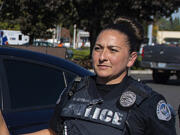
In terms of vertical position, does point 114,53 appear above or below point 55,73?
above

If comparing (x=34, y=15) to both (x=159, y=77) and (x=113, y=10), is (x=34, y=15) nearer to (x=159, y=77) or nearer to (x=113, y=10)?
(x=113, y=10)

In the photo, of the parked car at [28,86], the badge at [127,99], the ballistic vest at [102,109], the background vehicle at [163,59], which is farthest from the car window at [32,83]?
the background vehicle at [163,59]

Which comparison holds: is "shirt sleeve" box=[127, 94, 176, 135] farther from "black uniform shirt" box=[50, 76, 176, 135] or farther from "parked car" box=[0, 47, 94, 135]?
"parked car" box=[0, 47, 94, 135]

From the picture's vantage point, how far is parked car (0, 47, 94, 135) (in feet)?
11.1

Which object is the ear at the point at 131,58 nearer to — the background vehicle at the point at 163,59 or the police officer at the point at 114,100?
the police officer at the point at 114,100

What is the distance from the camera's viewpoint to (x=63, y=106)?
7.66 ft

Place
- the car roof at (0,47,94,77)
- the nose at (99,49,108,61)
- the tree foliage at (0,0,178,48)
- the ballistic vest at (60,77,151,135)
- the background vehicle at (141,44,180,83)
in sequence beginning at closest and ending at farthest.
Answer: the ballistic vest at (60,77,151,135)
the nose at (99,49,108,61)
the car roof at (0,47,94,77)
the background vehicle at (141,44,180,83)
the tree foliage at (0,0,178,48)

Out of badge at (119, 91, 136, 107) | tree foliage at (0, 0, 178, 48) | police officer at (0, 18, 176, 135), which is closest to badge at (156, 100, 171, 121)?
police officer at (0, 18, 176, 135)

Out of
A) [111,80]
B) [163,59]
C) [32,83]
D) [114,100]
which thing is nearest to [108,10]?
[163,59]

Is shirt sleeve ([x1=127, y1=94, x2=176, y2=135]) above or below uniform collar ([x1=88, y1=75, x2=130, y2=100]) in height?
below

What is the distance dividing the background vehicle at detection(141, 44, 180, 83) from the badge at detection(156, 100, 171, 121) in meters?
14.2

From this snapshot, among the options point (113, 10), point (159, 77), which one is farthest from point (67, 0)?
point (159, 77)

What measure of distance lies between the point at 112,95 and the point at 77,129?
252 millimetres

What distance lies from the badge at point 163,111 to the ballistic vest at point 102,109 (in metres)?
0.09
